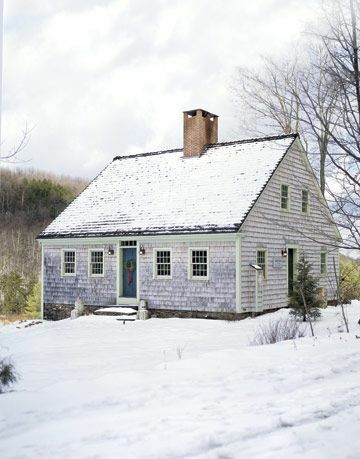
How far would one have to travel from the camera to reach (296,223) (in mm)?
17969

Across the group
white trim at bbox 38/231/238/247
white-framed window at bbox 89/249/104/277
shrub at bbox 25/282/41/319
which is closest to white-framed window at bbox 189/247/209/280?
white trim at bbox 38/231/238/247

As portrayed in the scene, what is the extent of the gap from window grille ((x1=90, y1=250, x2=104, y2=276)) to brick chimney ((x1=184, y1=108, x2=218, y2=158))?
446 centimetres

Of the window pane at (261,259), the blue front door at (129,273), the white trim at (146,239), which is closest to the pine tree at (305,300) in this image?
the window pane at (261,259)

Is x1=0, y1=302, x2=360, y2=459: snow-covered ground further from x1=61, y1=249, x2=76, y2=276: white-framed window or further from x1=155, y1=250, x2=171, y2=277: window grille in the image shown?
x1=61, y1=249, x2=76, y2=276: white-framed window

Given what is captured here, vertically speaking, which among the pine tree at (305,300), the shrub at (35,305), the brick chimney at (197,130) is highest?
the brick chimney at (197,130)

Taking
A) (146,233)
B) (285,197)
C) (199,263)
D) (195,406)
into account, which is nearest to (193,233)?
(199,263)

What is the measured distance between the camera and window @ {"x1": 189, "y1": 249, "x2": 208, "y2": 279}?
15688 mm

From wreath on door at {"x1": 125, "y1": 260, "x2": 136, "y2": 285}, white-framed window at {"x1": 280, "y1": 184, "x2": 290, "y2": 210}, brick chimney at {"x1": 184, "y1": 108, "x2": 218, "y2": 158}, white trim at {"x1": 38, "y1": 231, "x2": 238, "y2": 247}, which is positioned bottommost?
wreath on door at {"x1": 125, "y1": 260, "x2": 136, "y2": 285}

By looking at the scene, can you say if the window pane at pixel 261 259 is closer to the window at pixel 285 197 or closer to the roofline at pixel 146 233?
the roofline at pixel 146 233

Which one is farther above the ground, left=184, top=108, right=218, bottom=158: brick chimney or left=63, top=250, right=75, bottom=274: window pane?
left=184, top=108, right=218, bottom=158: brick chimney

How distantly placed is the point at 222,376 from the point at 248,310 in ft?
28.5

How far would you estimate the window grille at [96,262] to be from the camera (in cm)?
1781

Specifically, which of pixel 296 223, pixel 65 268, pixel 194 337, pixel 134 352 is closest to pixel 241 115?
pixel 296 223

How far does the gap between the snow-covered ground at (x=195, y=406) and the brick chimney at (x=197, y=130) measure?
34.3 ft
